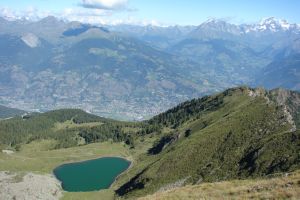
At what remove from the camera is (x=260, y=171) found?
153 m

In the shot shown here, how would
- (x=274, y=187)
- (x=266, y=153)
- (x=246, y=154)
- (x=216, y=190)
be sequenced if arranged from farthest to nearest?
1. (x=246, y=154)
2. (x=266, y=153)
3. (x=216, y=190)
4. (x=274, y=187)

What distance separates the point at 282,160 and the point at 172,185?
60333mm

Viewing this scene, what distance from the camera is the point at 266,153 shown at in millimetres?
164125

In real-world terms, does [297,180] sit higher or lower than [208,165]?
higher

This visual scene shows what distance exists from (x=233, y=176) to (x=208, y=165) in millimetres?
30715

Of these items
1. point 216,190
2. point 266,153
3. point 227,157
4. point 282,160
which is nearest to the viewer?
point 216,190

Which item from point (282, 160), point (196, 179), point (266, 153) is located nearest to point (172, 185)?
point (196, 179)

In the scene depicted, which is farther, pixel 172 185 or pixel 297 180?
pixel 172 185

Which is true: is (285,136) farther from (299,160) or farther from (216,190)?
(216,190)

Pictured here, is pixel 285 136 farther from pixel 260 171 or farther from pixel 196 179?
pixel 196 179

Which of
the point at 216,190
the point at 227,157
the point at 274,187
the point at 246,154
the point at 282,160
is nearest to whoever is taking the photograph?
the point at 274,187

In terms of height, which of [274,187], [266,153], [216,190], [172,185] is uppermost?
[274,187]

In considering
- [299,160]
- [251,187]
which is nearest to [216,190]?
[251,187]

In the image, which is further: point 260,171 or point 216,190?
point 260,171
